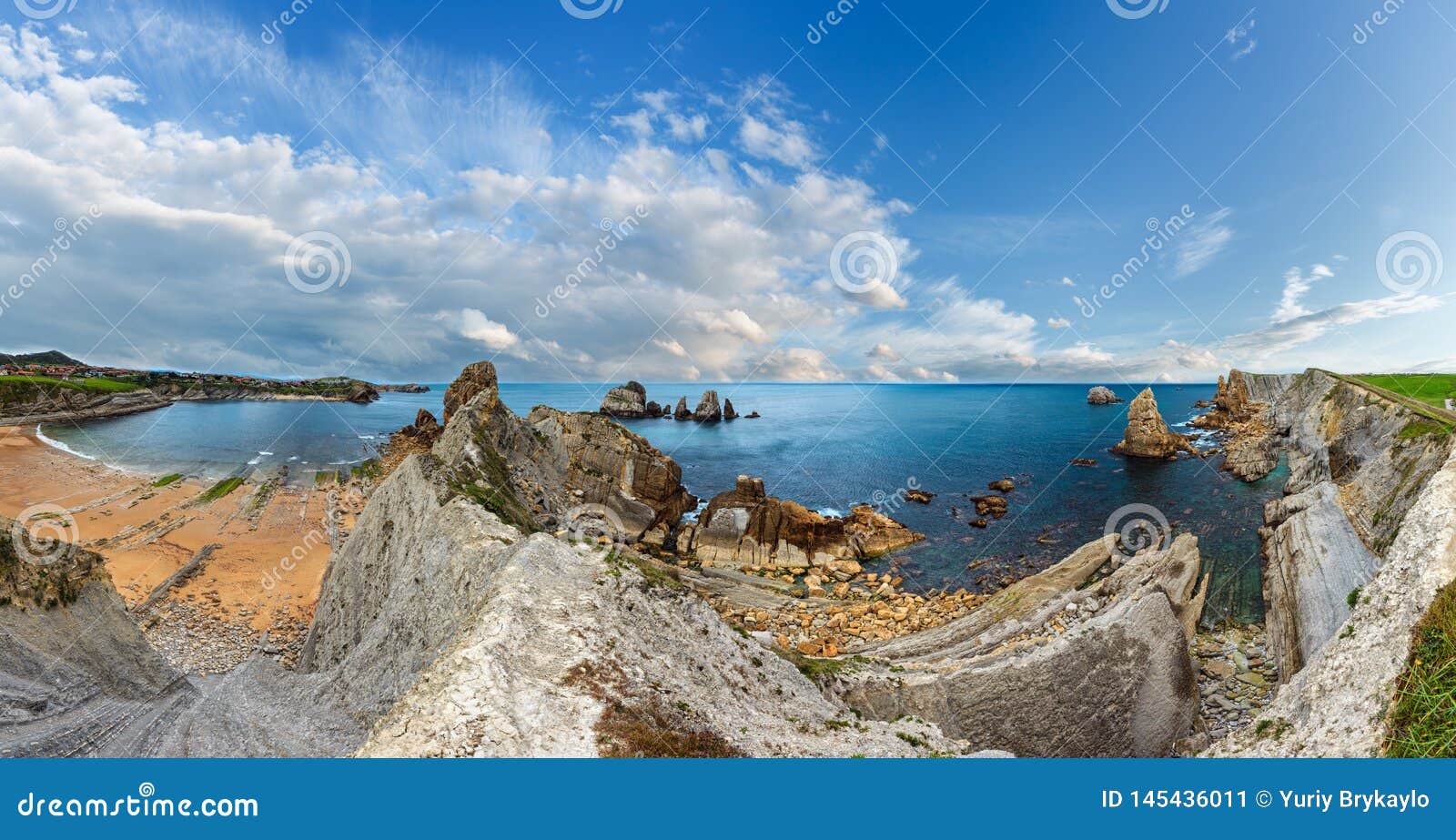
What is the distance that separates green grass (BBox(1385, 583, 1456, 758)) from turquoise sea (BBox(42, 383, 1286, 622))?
1998 centimetres

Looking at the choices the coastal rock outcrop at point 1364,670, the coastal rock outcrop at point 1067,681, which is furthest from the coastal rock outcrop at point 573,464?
the coastal rock outcrop at point 1364,670

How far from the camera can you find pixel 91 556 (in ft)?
52.5

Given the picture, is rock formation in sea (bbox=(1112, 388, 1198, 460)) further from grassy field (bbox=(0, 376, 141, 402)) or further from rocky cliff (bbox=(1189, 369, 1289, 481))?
grassy field (bbox=(0, 376, 141, 402))

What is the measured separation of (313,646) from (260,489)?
41652mm

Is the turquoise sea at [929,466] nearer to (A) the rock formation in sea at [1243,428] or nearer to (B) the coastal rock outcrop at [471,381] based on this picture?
(A) the rock formation in sea at [1243,428]

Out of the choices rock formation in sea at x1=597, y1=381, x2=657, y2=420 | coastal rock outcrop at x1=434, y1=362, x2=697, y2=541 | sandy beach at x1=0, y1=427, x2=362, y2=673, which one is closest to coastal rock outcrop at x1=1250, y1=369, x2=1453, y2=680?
coastal rock outcrop at x1=434, y1=362, x2=697, y2=541

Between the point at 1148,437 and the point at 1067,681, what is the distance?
2512 inches

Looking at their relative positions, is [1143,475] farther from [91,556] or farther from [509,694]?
[91,556]

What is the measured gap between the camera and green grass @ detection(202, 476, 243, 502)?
150 ft

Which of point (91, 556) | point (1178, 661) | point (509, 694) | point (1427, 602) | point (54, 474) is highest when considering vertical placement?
point (54, 474)

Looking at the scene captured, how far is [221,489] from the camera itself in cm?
4862

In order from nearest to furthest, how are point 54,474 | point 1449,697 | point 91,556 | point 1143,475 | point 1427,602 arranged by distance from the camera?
1. point 1449,697
2. point 1427,602
3. point 91,556
4. point 54,474
5. point 1143,475

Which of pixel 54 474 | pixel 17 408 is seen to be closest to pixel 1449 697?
pixel 54 474

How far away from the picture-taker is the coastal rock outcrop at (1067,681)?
51.7 ft
